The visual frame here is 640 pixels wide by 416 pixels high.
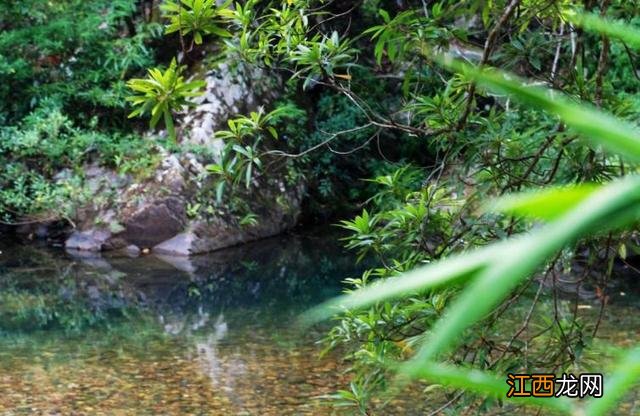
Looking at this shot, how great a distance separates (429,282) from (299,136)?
10940 millimetres

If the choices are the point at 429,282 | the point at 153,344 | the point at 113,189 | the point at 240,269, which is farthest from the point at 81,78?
the point at 429,282

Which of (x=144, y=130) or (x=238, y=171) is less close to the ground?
(x=238, y=171)

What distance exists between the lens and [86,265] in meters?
8.86

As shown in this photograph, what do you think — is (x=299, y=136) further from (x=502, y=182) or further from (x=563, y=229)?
(x=563, y=229)

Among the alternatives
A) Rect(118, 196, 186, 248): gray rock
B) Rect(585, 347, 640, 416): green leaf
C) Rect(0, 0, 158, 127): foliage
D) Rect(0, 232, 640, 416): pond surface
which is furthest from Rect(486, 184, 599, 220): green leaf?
Rect(0, 0, 158, 127): foliage

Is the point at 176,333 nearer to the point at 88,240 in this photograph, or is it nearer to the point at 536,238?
the point at 88,240

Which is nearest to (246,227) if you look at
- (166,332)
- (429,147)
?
(166,332)

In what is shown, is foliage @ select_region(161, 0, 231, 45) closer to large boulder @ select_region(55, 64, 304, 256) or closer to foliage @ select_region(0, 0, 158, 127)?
large boulder @ select_region(55, 64, 304, 256)

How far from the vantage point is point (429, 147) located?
3514 mm

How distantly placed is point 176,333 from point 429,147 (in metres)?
3.65

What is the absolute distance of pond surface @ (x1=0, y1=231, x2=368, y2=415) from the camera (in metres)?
5.12

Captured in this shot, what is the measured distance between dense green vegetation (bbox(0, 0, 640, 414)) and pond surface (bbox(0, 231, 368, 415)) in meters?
0.67

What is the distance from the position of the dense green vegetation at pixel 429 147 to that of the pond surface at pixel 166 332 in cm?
67

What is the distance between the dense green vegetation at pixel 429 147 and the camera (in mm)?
538
